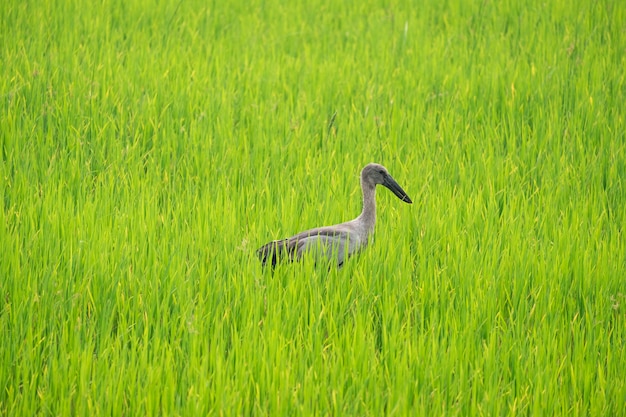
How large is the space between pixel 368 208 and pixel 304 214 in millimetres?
406

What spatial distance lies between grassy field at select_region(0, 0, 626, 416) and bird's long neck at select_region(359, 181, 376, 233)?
15cm

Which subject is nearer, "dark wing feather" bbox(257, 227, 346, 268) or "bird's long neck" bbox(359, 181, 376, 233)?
"dark wing feather" bbox(257, 227, 346, 268)

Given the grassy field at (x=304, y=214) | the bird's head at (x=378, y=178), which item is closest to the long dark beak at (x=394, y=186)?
the bird's head at (x=378, y=178)

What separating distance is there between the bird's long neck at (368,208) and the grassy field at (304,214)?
148 millimetres

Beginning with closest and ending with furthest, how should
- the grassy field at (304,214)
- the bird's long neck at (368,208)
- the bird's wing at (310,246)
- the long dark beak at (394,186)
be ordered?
the grassy field at (304,214)
the bird's wing at (310,246)
the bird's long neck at (368,208)
the long dark beak at (394,186)

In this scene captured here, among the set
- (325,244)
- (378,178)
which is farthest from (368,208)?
(325,244)

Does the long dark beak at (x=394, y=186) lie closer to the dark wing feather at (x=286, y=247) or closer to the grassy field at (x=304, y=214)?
the grassy field at (x=304, y=214)

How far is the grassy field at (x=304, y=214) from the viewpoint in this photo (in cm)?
313

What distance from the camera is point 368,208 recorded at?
4.52m

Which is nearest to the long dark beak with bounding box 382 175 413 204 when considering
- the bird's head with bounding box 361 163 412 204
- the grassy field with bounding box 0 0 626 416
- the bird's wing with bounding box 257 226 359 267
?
the bird's head with bounding box 361 163 412 204

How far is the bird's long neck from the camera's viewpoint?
14.6ft

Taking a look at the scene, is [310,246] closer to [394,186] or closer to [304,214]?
[304,214]

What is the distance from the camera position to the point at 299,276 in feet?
12.7

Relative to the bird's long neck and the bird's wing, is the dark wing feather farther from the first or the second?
the bird's long neck
